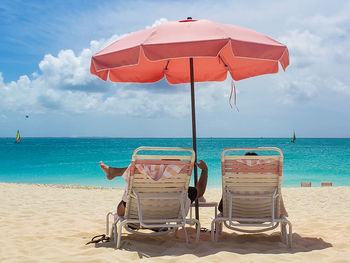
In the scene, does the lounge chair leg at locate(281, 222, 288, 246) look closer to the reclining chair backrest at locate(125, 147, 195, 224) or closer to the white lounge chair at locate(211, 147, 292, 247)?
the white lounge chair at locate(211, 147, 292, 247)

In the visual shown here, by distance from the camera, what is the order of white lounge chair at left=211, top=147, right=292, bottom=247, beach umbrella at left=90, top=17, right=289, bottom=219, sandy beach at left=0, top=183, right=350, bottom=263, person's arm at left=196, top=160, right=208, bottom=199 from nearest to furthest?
sandy beach at left=0, top=183, right=350, bottom=263
beach umbrella at left=90, top=17, right=289, bottom=219
white lounge chair at left=211, top=147, right=292, bottom=247
person's arm at left=196, top=160, right=208, bottom=199

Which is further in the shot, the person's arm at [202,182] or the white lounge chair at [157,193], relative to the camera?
the person's arm at [202,182]

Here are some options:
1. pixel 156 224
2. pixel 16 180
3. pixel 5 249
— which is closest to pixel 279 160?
pixel 156 224

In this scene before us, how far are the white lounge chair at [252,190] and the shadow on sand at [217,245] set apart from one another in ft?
0.60

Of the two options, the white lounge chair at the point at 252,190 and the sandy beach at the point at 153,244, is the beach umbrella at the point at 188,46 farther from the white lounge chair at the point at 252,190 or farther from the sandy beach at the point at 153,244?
the sandy beach at the point at 153,244

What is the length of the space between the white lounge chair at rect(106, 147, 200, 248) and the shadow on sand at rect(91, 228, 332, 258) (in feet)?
0.71

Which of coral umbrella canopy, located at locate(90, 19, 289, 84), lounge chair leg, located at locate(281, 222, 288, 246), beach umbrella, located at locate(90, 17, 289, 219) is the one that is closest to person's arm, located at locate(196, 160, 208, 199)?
beach umbrella, located at locate(90, 17, 289, 219)

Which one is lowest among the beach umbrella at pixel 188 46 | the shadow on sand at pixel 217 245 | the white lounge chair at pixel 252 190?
the shadow on sand at pixel 217 245

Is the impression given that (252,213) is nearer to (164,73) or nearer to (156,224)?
(156,224)

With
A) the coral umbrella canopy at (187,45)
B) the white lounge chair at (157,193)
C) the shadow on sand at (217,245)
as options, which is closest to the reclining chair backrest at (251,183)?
the shadow on sand at (217,245)

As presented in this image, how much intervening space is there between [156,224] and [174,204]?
0.27 meters

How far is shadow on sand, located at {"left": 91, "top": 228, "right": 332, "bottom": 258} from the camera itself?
10.9 ft

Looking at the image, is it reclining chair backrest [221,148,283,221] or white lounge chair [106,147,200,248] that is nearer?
white lounge chair [106,147,200,248]

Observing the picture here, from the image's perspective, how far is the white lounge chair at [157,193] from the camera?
3.35 m
